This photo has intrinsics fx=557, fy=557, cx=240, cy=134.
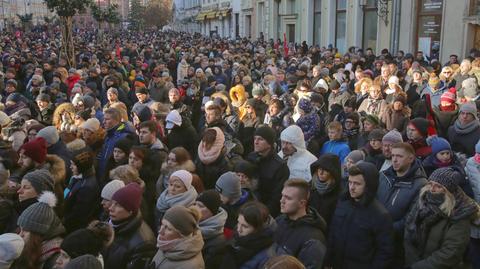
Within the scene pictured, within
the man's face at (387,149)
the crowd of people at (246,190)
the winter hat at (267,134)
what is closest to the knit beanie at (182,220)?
the crowd of people at (246,190)

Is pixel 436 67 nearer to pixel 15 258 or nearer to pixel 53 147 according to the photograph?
pixel 53 147

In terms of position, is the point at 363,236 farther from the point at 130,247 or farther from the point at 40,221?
the point at 40,221

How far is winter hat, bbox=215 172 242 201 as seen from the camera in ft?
15.7

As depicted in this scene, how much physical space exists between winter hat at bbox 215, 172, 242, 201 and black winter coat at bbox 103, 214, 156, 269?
2.62 feet

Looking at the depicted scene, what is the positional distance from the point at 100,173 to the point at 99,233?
261cm

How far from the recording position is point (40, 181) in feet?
16.0

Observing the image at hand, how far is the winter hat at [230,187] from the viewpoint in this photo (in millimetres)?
4797

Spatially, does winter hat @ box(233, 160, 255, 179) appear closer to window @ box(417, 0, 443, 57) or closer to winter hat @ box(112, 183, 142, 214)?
winter hat @ box(112, 183, 142, 214)

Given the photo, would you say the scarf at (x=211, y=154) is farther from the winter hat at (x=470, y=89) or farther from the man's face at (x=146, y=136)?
the winter hat at (x=470, y=89)

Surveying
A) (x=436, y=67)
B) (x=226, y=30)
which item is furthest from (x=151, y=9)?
(x=436, y=67)

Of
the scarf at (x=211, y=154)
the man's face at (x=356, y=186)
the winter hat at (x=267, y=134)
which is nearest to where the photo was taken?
the man's face at (x=356, y=186)

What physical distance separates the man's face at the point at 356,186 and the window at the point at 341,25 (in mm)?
20770

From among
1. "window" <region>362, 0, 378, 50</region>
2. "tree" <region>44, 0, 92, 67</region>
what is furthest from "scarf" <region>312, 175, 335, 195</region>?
"window" <region>362, 0, 378, 50</region>

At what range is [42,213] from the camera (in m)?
4.02
